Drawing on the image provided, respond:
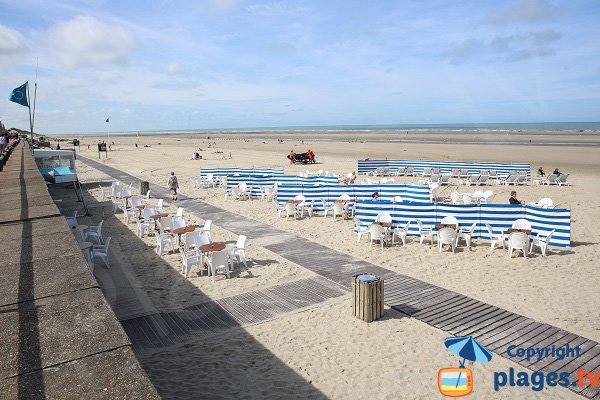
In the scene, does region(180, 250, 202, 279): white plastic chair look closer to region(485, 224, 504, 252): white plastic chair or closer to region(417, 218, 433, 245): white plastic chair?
region(417, 218, 433, 245): white plastic chair

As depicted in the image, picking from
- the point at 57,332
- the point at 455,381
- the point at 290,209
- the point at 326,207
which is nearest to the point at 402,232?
the point at 326,207

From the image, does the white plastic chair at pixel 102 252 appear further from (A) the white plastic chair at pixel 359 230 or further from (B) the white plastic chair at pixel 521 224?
(B) the white plastic chair at pixel 521 224

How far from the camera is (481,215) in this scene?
12266 millimetres

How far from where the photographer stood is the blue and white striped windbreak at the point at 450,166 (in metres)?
24.1

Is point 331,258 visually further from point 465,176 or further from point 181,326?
point 465,176

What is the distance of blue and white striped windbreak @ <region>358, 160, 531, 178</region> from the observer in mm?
24125

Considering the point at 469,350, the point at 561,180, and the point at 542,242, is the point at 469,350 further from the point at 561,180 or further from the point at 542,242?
the point at 561,180

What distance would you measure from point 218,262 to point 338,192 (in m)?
8.00

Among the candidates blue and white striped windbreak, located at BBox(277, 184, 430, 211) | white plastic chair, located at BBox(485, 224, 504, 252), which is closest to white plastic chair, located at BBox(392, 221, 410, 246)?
white plastic chair, located at BBox(485, 224, 504, 252)

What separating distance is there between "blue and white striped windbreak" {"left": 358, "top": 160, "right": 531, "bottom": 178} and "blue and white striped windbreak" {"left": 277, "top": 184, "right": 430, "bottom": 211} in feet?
31.2

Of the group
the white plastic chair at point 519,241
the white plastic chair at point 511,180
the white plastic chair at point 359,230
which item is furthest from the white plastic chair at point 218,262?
the white plastic chair at point 511,180

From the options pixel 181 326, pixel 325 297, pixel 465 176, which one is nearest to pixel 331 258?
pixel 325 297

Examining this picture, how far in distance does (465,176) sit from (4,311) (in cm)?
2456

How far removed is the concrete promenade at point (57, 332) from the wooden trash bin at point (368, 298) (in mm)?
4291
